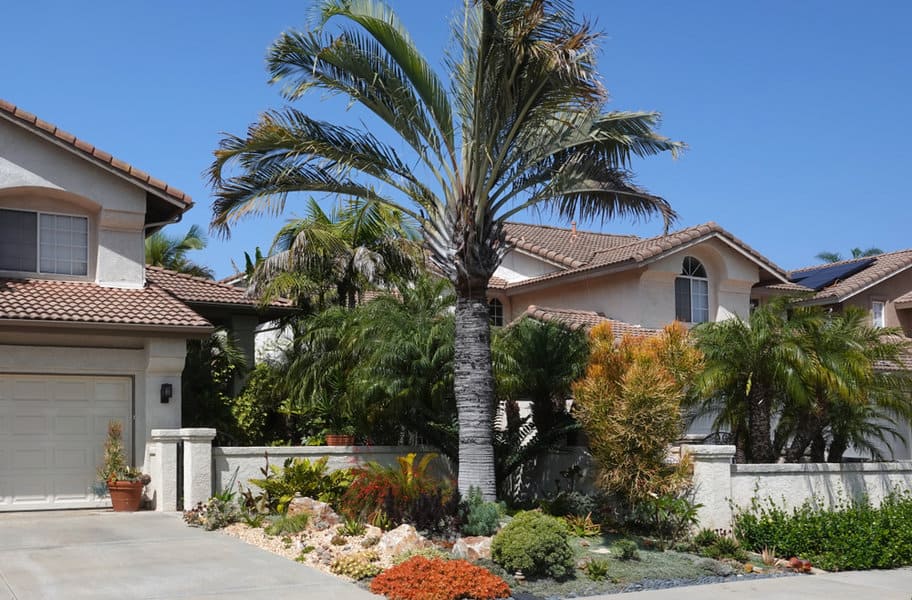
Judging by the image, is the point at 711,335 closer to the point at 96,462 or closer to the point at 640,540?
the point at 640,540

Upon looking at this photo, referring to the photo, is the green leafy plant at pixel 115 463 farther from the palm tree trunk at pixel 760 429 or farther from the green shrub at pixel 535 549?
the palm tree trunk at pixel 760 429

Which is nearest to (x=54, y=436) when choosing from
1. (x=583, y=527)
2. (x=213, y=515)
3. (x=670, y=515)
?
(x=213, y=515)

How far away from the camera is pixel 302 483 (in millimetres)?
16453

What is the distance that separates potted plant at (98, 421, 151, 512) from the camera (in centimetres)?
1708

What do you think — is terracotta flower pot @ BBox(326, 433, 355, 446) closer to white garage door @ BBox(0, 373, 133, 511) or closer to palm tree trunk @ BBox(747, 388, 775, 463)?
white garage door @ BBox(0, 373, 133, 511)

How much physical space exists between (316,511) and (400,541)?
2.43 metres

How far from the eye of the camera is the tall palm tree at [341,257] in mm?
20859

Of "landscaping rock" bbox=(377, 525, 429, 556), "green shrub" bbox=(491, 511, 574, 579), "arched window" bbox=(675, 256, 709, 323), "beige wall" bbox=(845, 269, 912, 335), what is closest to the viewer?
"green shrub" bbox=(491, 511, 574, 579)

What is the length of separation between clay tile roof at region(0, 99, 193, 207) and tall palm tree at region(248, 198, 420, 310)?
2443mm

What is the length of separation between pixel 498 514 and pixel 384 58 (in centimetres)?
696

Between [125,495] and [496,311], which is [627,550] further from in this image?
[496,311]

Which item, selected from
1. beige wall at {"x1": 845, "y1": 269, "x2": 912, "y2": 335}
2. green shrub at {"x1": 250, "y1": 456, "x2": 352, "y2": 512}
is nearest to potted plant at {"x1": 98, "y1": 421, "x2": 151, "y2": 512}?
green shrub at {"x1": 250, "y1": 456, "x2": 352, "y2": 512}

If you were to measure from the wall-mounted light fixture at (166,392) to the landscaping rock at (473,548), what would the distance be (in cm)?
731

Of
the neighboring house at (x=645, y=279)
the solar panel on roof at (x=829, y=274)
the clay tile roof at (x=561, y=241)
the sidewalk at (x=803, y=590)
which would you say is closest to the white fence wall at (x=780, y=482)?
the sidewalk at (x=803, y=590)
